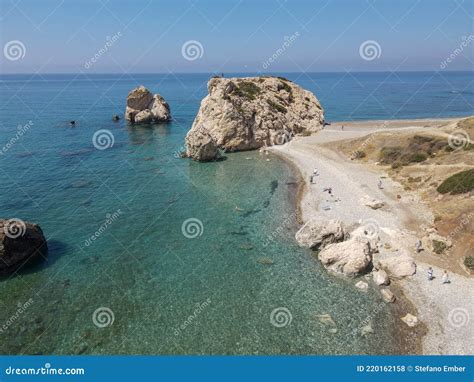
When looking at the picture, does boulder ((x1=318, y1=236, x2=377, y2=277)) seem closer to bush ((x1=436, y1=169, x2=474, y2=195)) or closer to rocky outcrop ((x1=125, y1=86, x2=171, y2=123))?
bush ((x1=436, y1=169, x2=474, y2=195))

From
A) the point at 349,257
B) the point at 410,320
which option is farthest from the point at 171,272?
the point at 410,320

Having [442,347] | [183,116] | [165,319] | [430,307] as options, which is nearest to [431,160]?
[430,307]

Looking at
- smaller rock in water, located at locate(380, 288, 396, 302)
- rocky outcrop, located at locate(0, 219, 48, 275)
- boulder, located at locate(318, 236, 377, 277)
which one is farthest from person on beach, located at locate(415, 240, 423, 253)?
rocky outcrop, located at locate(0, 219, 48, 275)

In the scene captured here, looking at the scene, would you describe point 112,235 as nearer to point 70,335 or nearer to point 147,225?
point 147,225

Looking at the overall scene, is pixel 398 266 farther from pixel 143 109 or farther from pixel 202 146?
pixel 143 109

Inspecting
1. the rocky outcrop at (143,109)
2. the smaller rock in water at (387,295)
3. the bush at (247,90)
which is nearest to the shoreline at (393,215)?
the smaller rock in water at (387,295)

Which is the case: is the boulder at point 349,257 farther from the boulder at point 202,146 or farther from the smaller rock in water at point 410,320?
the boulder at point 202,146
